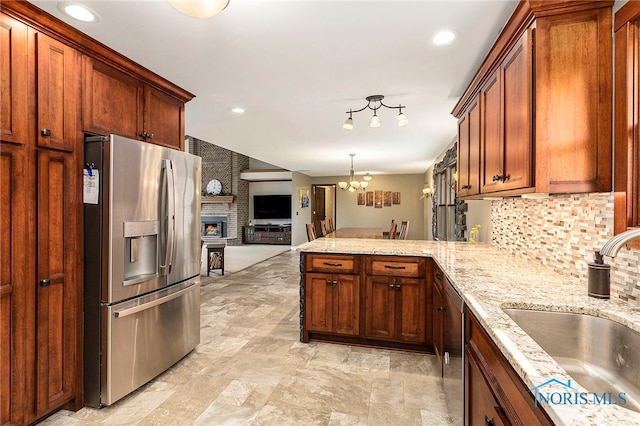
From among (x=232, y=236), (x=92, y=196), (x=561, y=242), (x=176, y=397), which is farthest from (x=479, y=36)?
(x=232, y=236)

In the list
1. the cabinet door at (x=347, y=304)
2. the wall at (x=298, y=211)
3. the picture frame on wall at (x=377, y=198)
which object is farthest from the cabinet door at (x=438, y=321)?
the picture frame on wall at (x=377, y=198)

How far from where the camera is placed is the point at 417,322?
2.75m

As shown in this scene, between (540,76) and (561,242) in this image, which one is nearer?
(540,76)

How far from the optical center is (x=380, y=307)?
2.83 metres

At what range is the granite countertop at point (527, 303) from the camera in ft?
2.15

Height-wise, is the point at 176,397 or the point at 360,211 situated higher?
the point at 360,211

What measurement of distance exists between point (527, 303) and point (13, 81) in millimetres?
2636

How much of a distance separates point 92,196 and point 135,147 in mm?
403

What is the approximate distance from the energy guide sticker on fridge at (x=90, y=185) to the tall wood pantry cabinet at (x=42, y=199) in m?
0.03

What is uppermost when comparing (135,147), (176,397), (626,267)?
(135,147)

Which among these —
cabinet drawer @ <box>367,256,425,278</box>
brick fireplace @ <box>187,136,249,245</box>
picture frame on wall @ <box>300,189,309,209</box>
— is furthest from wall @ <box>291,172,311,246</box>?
cabinet drawer @ <box>367,256,425,278</box>

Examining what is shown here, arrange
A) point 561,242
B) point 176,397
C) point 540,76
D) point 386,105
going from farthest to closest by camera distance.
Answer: point 386,105
point 176,397
point 561,242
point 540,76

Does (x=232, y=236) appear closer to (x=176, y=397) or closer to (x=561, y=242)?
(x=176, y=397)

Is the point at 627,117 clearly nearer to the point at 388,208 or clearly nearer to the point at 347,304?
the point at 347,304
